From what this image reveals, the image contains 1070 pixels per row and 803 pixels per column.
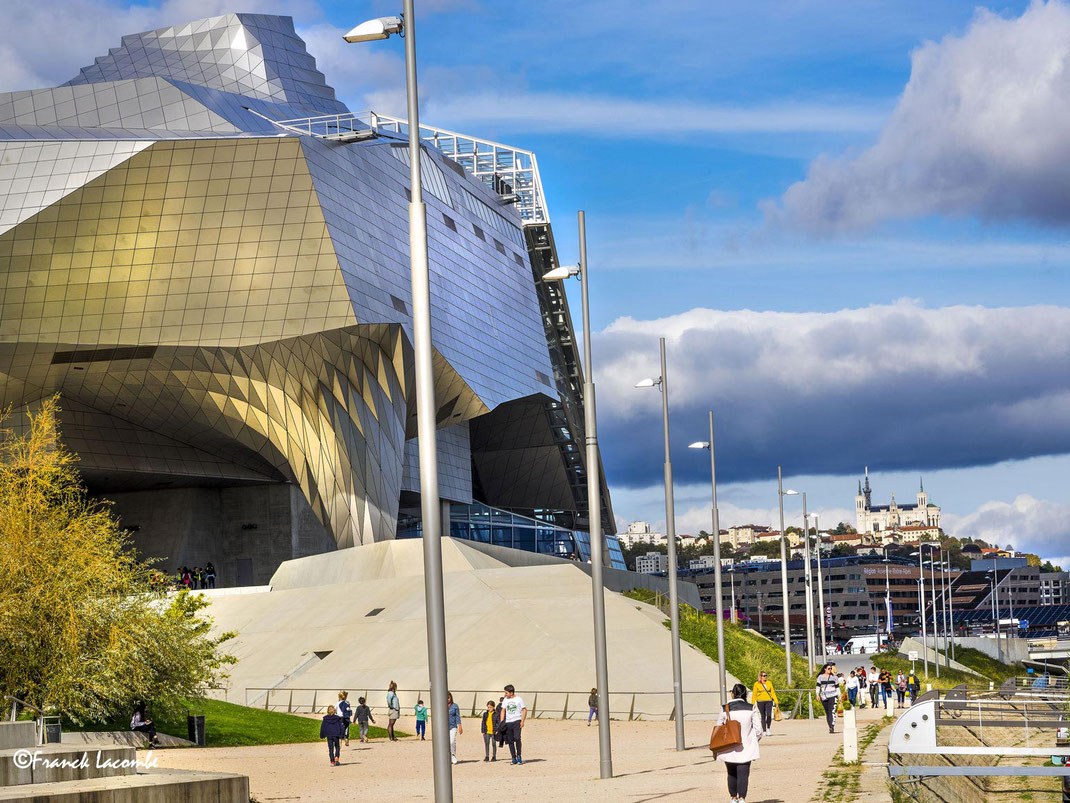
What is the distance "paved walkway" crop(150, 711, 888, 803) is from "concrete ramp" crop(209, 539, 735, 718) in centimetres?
496

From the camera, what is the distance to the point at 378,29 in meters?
15.2

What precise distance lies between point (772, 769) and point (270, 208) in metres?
39.4

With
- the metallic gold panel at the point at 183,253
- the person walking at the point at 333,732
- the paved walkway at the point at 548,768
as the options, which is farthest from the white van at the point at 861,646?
the person walking at the point at 333,732

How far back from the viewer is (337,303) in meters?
58.1

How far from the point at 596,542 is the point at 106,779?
11.4 metres

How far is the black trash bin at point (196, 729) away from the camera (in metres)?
31.4

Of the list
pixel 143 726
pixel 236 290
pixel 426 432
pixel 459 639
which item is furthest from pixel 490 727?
pixel 236 290

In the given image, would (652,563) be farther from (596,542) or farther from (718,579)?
(596,542)

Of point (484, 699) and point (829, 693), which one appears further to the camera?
point (484, 699)

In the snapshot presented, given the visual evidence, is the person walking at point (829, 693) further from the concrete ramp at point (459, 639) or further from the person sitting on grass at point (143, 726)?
the person sitting on grass at point (143, 726)

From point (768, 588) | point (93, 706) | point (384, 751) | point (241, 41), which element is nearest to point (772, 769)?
point (384, 751)

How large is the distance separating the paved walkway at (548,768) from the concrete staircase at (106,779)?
598 cm

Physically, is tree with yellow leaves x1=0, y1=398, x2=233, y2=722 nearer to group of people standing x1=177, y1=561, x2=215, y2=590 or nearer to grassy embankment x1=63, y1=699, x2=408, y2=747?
grassy embankment x1=63, y1=699, x2=408, y2=747

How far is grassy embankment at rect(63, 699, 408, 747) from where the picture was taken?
32.1 metres
